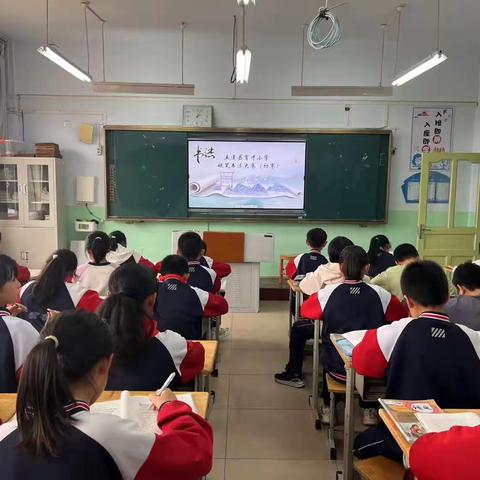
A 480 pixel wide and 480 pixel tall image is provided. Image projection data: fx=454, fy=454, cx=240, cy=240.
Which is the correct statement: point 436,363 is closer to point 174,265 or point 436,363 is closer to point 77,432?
point 77,432

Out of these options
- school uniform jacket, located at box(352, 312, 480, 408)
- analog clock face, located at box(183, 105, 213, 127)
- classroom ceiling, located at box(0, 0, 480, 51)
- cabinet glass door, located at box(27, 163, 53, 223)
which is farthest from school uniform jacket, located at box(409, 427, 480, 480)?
cabinet glass door, located at box(27, 163, 53, 223)

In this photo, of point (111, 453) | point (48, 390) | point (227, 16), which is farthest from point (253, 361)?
point (227, 16)

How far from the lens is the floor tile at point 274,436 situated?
255cm

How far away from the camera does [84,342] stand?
3.31 ft

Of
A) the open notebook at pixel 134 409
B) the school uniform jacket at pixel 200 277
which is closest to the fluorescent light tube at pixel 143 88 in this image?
the school uniform jacket at pixel 200 277

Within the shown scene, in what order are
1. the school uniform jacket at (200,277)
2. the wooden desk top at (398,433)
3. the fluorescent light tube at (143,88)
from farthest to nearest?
the fluorescent light tube at (143,88) → the school uniform jacket at (200,277) → the wooden desk top at (398,433)

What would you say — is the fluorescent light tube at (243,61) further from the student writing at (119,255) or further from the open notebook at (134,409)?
the open notebook at (134,409)

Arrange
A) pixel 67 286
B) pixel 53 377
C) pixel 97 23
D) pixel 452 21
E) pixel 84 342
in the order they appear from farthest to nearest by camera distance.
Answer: pixel 97 23
pixel 452 21
pixel 67 286
pixel 84 342
pixel 53 377

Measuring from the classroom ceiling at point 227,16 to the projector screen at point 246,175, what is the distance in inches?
53.4

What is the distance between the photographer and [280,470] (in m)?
2.40

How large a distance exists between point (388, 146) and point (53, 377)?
5483 mm

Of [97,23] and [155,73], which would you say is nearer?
[97,23]

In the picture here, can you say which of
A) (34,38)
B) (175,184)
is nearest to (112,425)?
(175,184)

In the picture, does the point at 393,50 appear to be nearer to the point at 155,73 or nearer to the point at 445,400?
the point at 155,73
